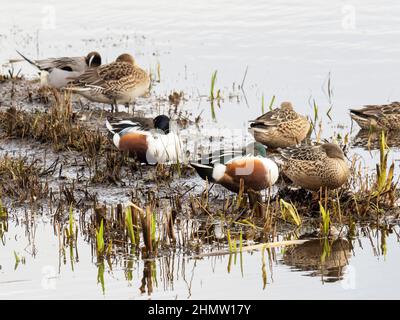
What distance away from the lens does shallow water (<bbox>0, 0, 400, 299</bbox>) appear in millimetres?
6562

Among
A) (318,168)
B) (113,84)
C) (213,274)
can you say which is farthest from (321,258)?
(113,84)

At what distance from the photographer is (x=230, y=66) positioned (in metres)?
13.7

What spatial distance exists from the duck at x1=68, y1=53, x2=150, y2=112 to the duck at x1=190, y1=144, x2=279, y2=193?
128 inches

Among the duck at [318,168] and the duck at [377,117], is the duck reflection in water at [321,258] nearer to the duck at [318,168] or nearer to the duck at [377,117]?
the duck at [318,168]

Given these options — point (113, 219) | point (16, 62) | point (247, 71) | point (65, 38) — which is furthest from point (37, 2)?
point (113, 219)

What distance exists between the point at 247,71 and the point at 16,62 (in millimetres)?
3421

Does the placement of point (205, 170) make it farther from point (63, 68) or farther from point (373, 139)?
point (63, 68)

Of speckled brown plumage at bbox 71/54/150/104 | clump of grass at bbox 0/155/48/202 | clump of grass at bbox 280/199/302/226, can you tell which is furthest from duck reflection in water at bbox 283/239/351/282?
speckled brown plumage at bbox 71/54/150/104

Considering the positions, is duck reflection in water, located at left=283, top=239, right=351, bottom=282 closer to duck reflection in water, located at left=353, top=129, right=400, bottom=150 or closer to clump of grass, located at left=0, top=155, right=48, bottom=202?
clump of grass, located at left=0, top=155, right=48, bottom=202

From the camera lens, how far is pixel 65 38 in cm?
1540

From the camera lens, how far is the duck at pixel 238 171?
27.2 feet

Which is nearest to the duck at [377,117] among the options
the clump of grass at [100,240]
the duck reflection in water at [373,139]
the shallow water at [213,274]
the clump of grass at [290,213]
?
the duck reflection in water at [373,139]

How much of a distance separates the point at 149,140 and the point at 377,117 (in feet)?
10.3

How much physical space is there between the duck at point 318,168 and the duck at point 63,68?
4510 millimetres
